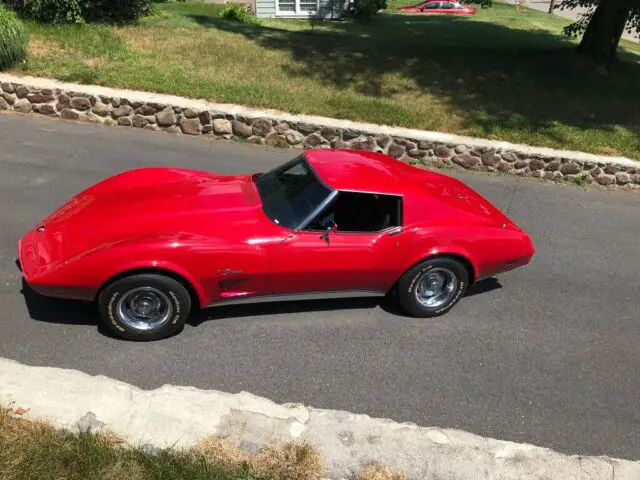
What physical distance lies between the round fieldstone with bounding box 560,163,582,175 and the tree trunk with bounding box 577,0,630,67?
19.1 ft

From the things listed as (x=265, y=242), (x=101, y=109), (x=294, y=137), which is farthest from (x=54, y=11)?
(x=265, y=242)

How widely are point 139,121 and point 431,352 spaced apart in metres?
7.36

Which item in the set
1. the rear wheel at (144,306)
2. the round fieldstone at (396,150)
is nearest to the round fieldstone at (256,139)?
the round fieldstone at (396,150)

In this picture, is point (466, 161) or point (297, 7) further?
point (297, 7)

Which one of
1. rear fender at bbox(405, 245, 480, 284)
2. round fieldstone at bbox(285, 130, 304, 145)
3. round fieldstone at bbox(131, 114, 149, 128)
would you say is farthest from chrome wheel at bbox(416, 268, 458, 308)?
round fieldstone at bbox(131, 114, 149, 128)

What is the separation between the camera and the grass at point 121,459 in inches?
129

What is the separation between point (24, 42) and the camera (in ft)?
35.6

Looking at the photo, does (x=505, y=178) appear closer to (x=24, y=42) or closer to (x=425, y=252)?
(x=425, y=252)

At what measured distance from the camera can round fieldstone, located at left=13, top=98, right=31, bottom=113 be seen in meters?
9.98

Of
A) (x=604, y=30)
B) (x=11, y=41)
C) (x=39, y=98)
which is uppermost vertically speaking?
(x=604, y=30)

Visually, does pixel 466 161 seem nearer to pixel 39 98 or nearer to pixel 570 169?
pixel 570 169

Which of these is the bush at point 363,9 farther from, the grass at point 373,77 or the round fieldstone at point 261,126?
the round fieldstone at point 261,126

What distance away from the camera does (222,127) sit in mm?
9836

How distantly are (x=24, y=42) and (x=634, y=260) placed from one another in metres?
11.4
